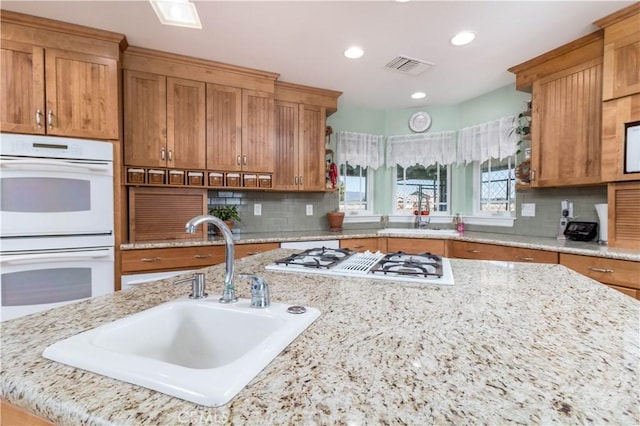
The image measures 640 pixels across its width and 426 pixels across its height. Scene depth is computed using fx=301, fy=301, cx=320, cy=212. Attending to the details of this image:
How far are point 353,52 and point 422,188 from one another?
2131mm

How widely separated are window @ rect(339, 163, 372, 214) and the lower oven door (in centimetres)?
264

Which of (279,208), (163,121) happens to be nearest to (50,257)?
(163,121)

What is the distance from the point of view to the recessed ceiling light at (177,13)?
1.96 m

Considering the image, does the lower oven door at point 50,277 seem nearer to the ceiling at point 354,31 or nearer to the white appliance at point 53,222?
the white appliance at point 53,222

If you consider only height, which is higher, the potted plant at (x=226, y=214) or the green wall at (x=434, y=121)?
the green wall at (x=434, y=121)

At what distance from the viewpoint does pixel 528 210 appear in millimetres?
3047

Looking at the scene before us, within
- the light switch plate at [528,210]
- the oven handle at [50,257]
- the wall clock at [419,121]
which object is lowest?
the oven handle at [50,257]

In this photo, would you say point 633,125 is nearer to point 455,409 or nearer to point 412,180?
point 412,180

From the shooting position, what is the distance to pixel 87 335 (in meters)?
0.67

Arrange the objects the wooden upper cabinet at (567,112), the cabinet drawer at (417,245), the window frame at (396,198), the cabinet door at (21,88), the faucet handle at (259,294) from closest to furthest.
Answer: the faucet handle at (259,294) < the cabinet door at (21,88) < the wooden upper cabinet at (567,112) < the cabinet drawer at (417,245) < the window frame at (396,198)

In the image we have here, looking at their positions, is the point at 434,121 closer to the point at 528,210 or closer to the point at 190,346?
the point at 528,210

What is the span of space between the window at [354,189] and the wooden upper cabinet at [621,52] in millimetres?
2489

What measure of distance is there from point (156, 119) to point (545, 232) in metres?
3.77

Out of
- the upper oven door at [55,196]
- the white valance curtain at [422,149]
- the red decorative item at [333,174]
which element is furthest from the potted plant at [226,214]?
the white valance curtain at [422,149]
